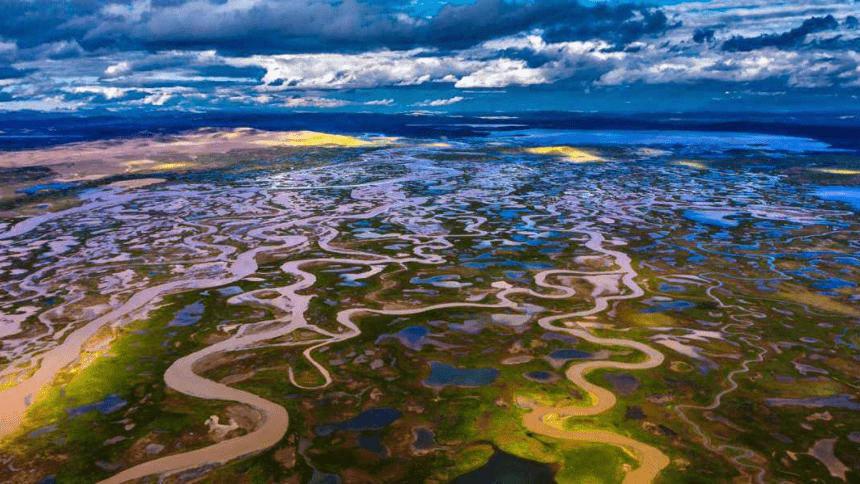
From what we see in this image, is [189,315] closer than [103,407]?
No

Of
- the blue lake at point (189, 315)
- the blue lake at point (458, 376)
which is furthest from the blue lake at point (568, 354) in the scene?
the blue lake at point (189, 315)

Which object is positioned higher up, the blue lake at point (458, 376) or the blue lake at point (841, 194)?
the blue lake at point (458, 376)

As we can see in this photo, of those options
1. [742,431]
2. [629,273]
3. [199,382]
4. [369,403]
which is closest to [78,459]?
[199,382]

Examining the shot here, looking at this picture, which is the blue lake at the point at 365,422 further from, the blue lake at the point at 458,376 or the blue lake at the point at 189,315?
the blue lake at the point at 189,315

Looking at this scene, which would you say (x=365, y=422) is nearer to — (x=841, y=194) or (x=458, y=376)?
(x=458, y=376)

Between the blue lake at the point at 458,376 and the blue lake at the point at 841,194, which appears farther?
the blue lake at the point at 841,194

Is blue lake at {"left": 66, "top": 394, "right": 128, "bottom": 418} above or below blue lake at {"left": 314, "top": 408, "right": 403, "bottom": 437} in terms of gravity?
above

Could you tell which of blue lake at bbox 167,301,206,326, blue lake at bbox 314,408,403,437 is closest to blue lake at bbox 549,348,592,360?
blue lake at bbox 314,408,403,437

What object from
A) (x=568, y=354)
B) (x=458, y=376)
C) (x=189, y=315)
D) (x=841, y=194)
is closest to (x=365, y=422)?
(x=458, y=376)

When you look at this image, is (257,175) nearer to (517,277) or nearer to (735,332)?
(517,277)

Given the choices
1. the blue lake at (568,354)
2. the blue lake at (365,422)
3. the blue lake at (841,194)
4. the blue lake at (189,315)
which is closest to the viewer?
the blue lake at (365,422)

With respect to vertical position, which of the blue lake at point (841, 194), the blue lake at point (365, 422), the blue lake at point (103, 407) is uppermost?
the blue lake at point (103, 407)

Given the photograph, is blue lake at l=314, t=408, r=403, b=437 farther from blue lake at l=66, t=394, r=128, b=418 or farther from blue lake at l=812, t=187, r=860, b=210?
blue lake at l=812, t=187, r=860, b=210
